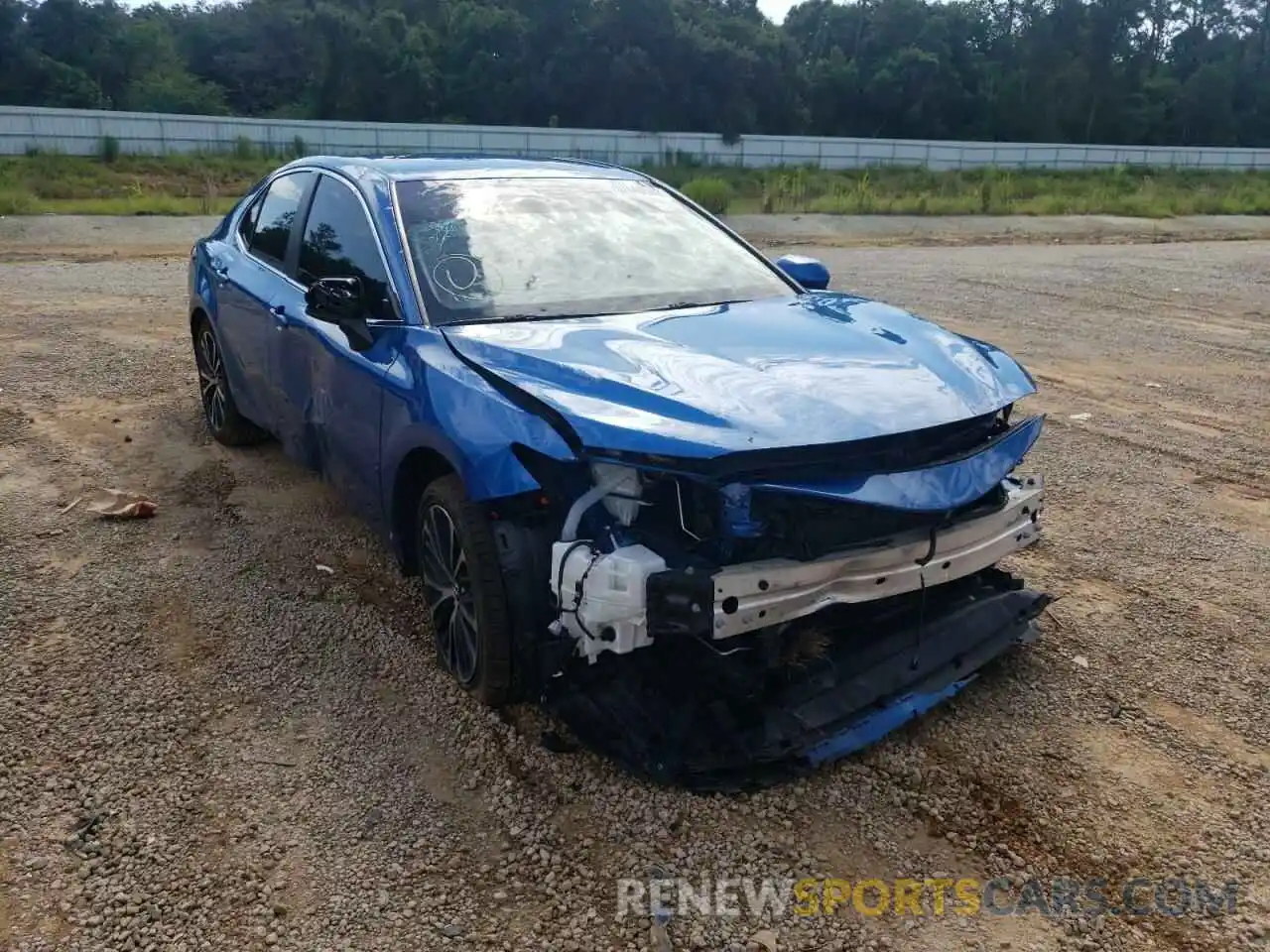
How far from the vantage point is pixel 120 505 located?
5.25m

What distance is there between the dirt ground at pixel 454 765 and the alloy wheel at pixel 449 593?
162 millimetres

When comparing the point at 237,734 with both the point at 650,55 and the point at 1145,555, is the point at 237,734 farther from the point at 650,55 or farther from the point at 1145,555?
the point at 650,55

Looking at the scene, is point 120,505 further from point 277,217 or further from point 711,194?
point 711,194

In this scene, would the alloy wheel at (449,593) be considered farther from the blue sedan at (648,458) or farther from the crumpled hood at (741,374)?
the crumpled hood at (741,374)

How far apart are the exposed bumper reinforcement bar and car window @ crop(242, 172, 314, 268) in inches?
122

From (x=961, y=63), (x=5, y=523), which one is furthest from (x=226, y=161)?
(x=961, y=63)

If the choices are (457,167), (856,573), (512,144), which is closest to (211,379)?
(457,167)

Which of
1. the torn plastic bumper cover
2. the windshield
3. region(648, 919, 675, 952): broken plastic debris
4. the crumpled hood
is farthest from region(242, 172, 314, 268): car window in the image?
region(648, 919, 675, 952): broken plastic debris

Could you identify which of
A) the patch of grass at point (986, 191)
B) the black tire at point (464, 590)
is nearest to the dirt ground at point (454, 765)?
the black tire at point (464, 590)

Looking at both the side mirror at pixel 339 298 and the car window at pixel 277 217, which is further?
the car window at pixel 277 217

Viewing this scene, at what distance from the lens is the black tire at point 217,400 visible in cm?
589

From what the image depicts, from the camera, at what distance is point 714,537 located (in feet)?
9.86

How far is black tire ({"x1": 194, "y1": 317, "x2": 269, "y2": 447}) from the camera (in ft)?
19.3

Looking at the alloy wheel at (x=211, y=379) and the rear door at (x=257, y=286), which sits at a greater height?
the rear door at (x=257, y=286)
